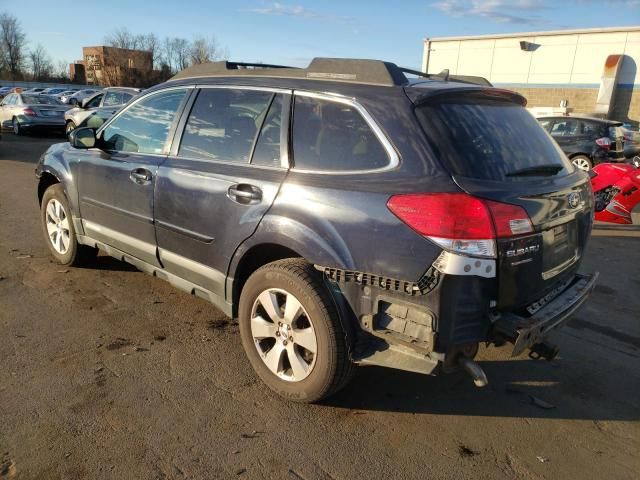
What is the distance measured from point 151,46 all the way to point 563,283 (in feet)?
293

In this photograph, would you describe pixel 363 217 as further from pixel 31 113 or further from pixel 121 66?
pixel 121 66

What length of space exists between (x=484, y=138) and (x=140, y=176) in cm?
257

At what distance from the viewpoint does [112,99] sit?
17.2m

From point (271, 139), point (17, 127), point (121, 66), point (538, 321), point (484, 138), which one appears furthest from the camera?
point (121, 66)

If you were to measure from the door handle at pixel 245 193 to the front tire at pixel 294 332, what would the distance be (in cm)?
42

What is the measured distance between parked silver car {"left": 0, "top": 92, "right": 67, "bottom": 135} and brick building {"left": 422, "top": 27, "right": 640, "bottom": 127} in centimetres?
2351

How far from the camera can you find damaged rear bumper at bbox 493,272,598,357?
262cm

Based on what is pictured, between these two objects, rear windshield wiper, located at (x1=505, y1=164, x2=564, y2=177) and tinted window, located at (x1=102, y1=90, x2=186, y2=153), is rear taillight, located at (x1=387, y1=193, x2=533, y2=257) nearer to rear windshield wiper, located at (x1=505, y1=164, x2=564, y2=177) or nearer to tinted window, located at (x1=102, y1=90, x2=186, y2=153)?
rear windshield wiper, located at (x1=505, y1=164, x2=564, y2=177)

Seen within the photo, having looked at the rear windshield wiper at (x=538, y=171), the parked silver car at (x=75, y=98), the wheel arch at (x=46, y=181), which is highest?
the rear windshield wiper at (x=538, y=171)

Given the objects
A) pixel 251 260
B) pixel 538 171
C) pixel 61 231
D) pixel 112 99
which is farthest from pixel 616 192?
pixel 112 99

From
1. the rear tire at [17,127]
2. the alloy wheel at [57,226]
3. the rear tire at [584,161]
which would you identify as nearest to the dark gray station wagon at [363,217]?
the alloy wheel at [57,226]

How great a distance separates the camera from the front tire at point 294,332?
9.32ft

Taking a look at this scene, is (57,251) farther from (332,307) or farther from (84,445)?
(332,307)

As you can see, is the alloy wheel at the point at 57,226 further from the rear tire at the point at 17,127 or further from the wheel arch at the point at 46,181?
the rear tire at the point at 17,127
